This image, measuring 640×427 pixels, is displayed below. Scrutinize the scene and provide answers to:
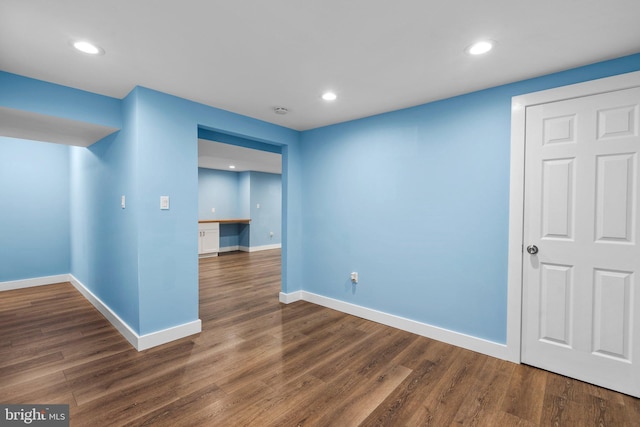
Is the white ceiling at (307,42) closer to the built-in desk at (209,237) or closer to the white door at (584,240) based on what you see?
the white door at (584,240)

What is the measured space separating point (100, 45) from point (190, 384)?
2444 millimetres

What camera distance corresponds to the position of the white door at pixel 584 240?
204 cm

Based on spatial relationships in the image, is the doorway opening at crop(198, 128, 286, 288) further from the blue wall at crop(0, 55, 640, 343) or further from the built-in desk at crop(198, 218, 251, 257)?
the blue wall at crop(0, 55, 640, 343)

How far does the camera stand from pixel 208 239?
24.9ft

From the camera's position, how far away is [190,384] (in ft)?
7.04

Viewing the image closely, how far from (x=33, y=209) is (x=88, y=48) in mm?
4174

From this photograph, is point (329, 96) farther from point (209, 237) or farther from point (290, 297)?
point (209, 237)

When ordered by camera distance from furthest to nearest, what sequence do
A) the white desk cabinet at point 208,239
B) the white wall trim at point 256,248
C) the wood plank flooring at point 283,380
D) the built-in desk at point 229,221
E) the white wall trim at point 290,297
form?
the white wall trim at point 256,248
the built-in desk at point 229,221
the white desk cabinet at point 208,239
the white wall trim at point 290,297
the wood plank flooring at point 283,380

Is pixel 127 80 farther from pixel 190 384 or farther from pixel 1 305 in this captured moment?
pixel 1 305

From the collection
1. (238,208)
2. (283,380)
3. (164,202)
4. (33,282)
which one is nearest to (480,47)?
(283,380)

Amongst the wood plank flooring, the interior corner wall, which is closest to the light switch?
the interior corner wall

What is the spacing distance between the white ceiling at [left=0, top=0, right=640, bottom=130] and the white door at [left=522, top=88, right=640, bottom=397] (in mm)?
471

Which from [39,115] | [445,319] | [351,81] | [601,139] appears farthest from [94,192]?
[601,139]

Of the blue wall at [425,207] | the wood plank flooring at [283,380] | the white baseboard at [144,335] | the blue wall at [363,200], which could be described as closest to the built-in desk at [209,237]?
the white baseboard at [144,335]
